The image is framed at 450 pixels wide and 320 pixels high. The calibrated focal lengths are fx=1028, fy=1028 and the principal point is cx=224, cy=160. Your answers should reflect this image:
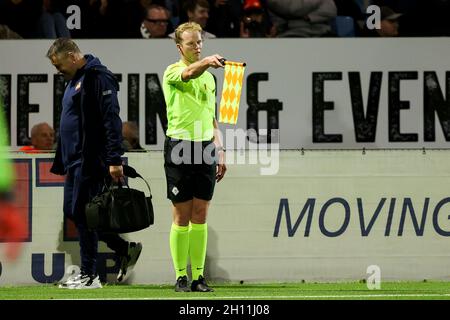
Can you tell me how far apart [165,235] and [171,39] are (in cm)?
312

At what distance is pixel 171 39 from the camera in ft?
35.6

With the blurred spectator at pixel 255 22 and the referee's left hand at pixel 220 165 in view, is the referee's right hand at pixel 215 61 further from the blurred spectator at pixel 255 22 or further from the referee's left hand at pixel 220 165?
the blurred spectator at pixel 255 22

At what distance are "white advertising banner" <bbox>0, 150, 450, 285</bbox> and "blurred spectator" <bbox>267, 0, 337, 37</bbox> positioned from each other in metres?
2.89

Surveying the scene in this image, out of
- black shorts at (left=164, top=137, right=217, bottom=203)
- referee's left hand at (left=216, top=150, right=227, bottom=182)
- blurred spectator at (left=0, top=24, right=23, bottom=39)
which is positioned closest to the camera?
black shorts at (left=164, top=137, right=217, bottom=203)

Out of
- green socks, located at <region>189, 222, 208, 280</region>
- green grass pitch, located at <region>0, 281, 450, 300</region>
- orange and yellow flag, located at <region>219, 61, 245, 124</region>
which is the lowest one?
green grass pitch, located at <region>0, 281, 450, 300</region>

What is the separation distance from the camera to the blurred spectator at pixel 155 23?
36.1 feet

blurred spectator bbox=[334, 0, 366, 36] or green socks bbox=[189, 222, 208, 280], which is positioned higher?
blurred spectator bbox=[334, 0, 366, 36]

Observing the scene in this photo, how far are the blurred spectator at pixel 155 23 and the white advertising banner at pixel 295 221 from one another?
2.94 metres

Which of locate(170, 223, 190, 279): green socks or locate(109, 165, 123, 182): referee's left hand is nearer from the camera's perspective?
locate(170, 223, 190, 279): green socks

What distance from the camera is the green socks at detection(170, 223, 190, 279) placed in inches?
280

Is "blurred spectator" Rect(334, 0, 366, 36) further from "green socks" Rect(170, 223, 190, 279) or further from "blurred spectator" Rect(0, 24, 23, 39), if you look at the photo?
"green socks" Rect(170, 223, 190, 279)

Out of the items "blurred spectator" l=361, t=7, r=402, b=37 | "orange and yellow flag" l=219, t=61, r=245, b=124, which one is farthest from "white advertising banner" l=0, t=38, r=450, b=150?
"orange and yellow flag" l=219, t=61, r=245, b=124

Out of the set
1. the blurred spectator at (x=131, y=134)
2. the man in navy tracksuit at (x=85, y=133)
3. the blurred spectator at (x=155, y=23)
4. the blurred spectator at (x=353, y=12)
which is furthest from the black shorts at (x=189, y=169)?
the blurred spectator at (x=353, y=12)

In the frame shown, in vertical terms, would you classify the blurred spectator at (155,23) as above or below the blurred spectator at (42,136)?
above
